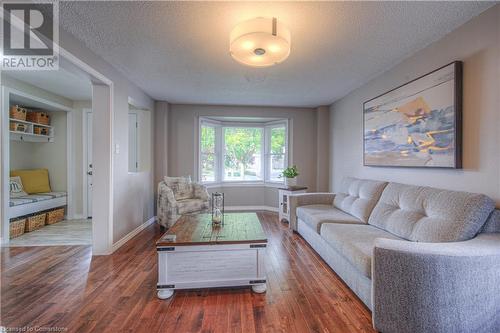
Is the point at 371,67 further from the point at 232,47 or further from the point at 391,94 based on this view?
the point at 232,47

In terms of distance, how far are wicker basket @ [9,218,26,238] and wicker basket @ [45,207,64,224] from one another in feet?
1.73

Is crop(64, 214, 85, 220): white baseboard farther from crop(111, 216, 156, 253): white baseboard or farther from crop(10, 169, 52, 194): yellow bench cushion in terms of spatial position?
crop(111, 216, 156, 253): white baseboard

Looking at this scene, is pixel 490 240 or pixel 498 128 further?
pixel 498 128

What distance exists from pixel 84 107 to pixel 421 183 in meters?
5.77

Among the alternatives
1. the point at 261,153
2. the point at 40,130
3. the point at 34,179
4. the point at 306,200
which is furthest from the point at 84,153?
the point at 306,200

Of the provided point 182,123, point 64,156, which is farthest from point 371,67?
point 64,156

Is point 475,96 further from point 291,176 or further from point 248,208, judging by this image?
point 248,208

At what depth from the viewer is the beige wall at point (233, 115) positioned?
505 cm

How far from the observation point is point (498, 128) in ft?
5.89

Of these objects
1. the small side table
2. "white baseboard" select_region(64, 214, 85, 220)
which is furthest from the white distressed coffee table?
"white baseboard" select_region(64, 214, 85, 220)

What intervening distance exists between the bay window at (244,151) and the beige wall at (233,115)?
1.07 ft

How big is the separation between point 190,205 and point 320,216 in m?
2.06

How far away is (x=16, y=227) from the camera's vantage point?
143 inches

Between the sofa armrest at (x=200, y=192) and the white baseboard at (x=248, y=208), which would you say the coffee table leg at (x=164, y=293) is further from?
the white baseboard at (x=248, y=208)
